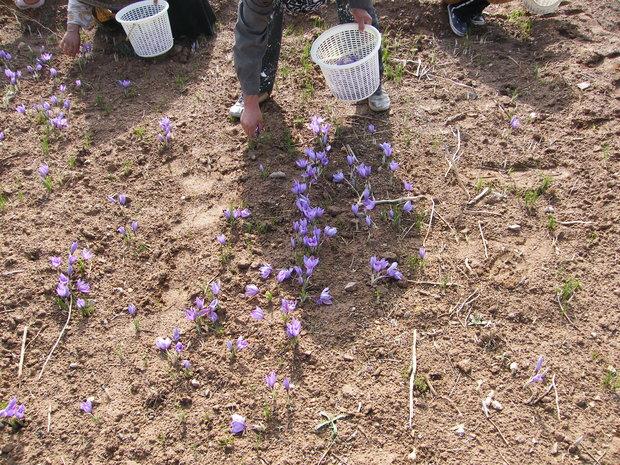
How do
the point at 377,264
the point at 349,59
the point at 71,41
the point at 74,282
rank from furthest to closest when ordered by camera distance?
the point at 71,41
the point at 349,59
the point at 74,282
the point at 377,264

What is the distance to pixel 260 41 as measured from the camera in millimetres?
3406

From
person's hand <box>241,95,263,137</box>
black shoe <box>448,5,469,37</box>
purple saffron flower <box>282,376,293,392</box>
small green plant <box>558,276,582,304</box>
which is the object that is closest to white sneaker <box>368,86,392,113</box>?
person's hand <box>241,95,263,137</box>

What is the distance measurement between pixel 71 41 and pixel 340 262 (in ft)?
10.4

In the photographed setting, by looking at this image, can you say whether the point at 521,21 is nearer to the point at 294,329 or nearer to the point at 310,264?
the point at 310,264

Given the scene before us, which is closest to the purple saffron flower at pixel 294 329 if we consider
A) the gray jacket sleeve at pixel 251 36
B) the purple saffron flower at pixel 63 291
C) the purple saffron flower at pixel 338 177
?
the purple saffron flower at pixel 338 177

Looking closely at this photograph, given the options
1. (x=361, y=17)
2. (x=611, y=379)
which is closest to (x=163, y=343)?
(x=611, y=379)

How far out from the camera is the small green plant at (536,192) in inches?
131

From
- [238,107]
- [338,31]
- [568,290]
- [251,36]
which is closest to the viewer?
[568,290]

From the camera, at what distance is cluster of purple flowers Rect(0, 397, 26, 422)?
103 inches

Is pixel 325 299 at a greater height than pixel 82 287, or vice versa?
pixel 82 287

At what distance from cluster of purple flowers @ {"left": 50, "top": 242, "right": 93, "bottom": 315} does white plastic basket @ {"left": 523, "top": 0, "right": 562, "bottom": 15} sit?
12.8ft

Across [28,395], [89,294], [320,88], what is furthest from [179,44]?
[28,395]

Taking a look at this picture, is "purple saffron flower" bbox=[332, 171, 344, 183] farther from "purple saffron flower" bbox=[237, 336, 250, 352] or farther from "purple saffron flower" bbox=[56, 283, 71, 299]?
"purple saffron flower" bbox=[56, 283, 71, 299]

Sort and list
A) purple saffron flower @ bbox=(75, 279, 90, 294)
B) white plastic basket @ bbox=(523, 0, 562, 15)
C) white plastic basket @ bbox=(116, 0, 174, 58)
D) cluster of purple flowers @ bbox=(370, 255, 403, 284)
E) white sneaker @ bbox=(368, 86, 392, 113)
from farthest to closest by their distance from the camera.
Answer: white plastic basket @ bbox=(523, 0, 562, 15) < white plastic basket @ bbox=(116, 0, 174, 58) < white sneaker @ bbox=(368, 86, 392, 113) < purple saffron flower @ bbox=(75, 279, 90, 294) < cluster of purple flowers @ bbox=(370, 255, 403, 284)
